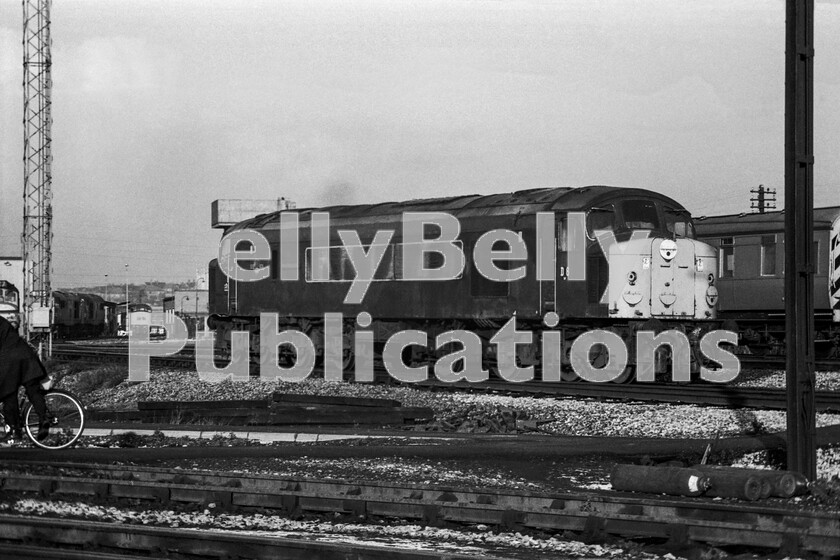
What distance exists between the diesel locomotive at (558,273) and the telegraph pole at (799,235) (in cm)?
875

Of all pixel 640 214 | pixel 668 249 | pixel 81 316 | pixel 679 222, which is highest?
pixel 640 214

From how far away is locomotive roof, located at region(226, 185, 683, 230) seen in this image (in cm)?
1891

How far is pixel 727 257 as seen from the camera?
26797 millimetres

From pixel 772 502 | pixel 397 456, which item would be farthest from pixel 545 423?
pixel 772 502

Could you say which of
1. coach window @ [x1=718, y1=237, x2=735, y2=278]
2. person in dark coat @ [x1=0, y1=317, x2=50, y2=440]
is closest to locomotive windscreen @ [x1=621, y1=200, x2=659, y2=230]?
coach window @ [x1=718, y1=237, x2=735, y2=278]

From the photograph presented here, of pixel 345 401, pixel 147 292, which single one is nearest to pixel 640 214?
pixel 345 401

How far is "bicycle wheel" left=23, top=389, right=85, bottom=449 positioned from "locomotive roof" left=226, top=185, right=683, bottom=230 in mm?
9359

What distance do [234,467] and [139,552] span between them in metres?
4.00

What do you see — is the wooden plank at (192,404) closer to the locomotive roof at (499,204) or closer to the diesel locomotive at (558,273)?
the diesel locomotive at (558,273)

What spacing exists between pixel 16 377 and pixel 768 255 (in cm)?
1918

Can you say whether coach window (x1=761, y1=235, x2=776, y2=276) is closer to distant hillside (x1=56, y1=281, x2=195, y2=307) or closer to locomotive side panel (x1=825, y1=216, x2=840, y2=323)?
locomotive side panel (x1=825, y1=216, x2=840, y2=323)

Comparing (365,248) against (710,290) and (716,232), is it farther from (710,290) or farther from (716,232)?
(716,232)

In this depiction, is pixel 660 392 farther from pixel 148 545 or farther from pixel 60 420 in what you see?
pixel 148 545

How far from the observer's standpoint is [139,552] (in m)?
6.66
